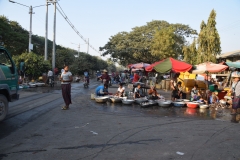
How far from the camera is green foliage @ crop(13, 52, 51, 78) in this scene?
70.3ft

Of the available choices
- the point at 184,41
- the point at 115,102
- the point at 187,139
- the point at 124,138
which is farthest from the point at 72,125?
the point at 184,41

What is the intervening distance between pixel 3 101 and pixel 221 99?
1122 cm

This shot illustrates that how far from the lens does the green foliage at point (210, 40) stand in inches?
940

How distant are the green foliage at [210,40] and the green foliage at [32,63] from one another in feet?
54.1

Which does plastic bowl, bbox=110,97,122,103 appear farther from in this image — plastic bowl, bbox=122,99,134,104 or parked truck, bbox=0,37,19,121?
parked truck, bbox=0,37,19,121

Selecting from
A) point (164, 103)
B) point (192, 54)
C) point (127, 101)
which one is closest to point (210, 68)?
point (164, 103)

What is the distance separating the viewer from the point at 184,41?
A: 140ft

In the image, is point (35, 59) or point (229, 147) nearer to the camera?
point (229, 147)

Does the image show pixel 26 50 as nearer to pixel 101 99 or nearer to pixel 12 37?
pixel 12 37

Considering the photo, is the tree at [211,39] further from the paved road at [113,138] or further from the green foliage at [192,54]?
the paved road at [113,138]

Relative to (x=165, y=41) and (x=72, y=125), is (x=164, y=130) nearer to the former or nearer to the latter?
(x=72, y=125)

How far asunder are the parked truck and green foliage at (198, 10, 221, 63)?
20.8 meters

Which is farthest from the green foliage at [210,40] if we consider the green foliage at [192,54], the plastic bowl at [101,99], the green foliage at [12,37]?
the green foliage at [12,37]

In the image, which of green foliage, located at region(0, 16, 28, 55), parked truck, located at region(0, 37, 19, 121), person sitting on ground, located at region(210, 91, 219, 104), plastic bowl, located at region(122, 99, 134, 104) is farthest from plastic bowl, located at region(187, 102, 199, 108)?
green foliage, located at region(0, 16, 28, 55)
